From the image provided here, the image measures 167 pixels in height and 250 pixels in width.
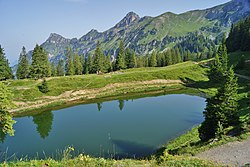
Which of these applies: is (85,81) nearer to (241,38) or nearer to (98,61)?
(98,61)

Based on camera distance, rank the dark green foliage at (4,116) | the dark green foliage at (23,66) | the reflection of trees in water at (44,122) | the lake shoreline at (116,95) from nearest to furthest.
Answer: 1. the dark green foliage at (4,116)
2. the reflection of trees in water at (44,122)
3. the lake shoreline at (116,95)
4. the dark green foliage at (23,66)

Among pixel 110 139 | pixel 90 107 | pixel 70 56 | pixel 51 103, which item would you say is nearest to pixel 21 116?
pixel 51 103

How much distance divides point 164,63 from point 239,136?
367 ft

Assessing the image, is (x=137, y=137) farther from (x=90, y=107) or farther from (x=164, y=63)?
(x=164, y=63)

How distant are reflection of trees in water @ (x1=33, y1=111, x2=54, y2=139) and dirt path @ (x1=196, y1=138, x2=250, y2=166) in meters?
29.0

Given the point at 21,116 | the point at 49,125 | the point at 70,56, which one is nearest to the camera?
the point at 49,125

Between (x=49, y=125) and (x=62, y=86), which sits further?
(x=62, y=86)

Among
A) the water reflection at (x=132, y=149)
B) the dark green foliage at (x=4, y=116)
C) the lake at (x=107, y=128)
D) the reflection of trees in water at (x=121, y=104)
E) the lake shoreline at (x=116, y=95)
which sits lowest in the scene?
the water reflection at (x=132, y=149)

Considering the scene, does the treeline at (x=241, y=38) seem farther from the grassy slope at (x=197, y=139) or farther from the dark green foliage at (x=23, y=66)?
the dark green foliage at (x=23, y=66)

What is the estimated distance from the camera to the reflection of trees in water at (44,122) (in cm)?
4266

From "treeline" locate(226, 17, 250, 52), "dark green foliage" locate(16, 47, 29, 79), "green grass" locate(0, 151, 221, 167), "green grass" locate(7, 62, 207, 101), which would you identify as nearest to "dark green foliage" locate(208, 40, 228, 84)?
"green grass" locate(7, 62, 207, 101)

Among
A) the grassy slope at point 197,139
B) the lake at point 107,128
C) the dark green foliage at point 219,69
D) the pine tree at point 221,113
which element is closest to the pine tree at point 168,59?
the dark green foliage at point 219,69

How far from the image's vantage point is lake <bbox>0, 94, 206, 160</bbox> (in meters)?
33.3

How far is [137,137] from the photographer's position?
37.0 m
